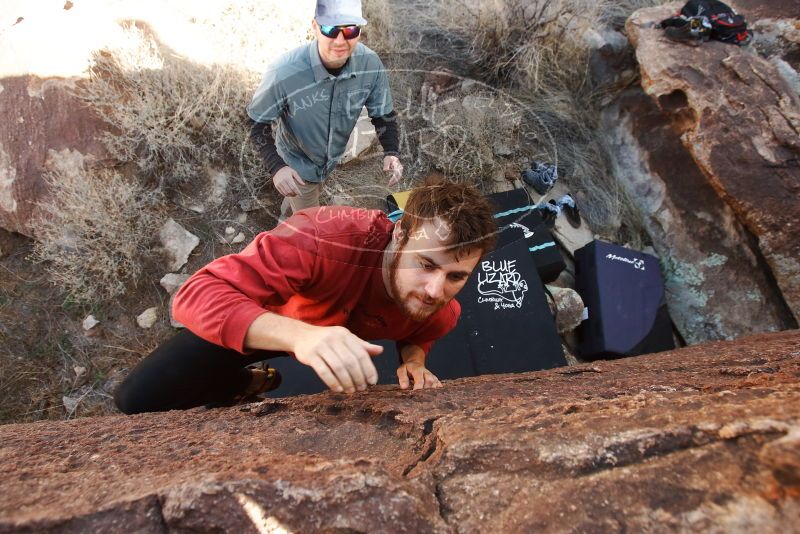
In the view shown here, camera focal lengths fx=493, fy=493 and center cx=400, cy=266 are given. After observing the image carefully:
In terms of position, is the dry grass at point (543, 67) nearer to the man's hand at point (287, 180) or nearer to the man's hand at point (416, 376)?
the man's hand at point (287, 180)

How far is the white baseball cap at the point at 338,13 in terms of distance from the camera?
200cm

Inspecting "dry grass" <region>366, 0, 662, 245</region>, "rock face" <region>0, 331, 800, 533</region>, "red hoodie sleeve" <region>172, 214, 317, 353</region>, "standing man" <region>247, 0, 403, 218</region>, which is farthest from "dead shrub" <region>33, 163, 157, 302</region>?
"dry grass" <region>366, 0, 662, 245</region>

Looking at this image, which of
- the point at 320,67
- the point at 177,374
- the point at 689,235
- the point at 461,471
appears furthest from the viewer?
the point at 689,235

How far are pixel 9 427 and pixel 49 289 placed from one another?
1829 millimetres

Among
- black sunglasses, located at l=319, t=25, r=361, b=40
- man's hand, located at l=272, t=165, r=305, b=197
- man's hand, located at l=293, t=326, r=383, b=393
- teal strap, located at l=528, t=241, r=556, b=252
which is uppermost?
black sunglasses, located at l=319, t=25, r=361, b=40

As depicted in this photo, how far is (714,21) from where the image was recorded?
11.5 feet

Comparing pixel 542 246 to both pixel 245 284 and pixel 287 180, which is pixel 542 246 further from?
pixel 245 284

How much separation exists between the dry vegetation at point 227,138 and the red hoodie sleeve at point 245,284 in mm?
1599

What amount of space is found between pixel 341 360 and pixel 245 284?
0.48m

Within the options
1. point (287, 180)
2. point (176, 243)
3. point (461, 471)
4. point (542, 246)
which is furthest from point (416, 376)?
point (176, 243)

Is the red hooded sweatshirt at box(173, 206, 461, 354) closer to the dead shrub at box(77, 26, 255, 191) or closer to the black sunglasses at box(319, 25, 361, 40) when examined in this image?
the black sunglasses at box(319, 25, 361, 40)

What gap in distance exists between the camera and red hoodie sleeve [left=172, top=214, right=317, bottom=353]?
122 cm

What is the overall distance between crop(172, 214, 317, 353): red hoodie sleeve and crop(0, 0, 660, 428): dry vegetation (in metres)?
1.60

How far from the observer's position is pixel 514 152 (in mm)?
3717
